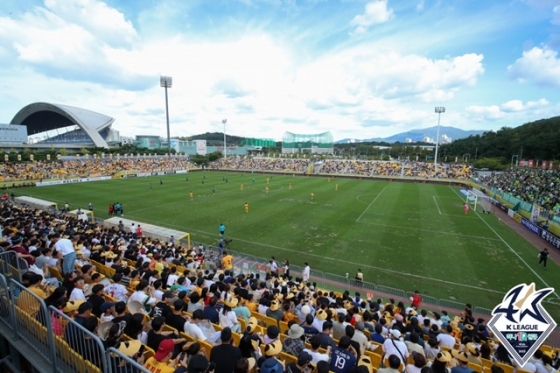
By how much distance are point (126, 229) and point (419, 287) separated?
1874 centimetres

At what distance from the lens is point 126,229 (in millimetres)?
19750

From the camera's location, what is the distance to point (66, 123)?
93.2m

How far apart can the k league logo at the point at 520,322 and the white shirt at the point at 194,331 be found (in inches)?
178

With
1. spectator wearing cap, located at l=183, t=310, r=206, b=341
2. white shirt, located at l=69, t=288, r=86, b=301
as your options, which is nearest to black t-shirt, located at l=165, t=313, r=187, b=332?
spectator wearing cap, located at l=183, t=310, r=206, b=341

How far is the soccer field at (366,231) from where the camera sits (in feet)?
50.3

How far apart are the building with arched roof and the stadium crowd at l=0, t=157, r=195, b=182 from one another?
30243 mm

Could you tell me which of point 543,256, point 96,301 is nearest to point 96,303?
point 96,301

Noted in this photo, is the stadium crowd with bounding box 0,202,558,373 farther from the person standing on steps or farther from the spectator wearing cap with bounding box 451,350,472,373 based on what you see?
the person standing on steps

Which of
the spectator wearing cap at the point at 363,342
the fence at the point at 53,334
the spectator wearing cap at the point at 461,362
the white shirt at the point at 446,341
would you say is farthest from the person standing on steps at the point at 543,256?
the fence at the point at 53,334

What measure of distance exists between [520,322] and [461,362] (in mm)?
2228

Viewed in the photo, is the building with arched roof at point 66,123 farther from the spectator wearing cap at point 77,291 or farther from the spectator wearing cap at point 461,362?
the spectator wearing cap at point 461,362

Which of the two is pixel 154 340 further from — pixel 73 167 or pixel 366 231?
pixel 73 167

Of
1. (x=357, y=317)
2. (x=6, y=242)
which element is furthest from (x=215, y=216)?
(x=357, y=317)

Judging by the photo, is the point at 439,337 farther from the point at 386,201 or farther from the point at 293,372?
the point at 386,201
